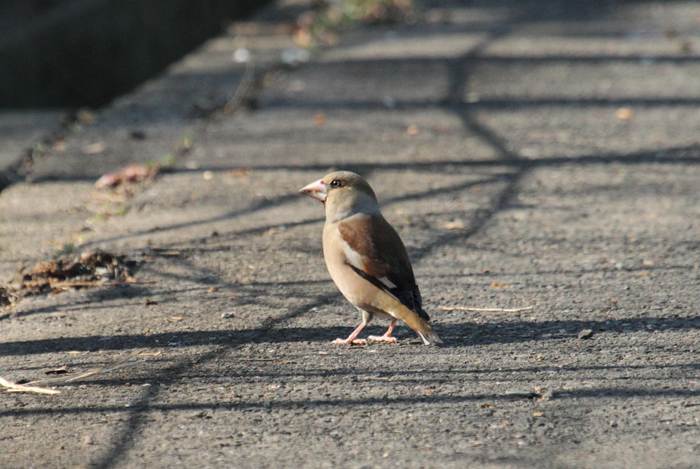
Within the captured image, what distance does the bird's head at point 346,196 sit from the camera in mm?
3635

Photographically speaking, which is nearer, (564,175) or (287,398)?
(287,398)

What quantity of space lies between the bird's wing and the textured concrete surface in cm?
29

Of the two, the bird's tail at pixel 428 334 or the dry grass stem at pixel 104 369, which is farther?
the bird's tail at pixel 428 334

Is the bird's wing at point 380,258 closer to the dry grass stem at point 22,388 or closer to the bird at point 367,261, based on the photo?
the bird at point 367,261

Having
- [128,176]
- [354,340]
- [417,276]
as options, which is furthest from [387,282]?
[128,176]

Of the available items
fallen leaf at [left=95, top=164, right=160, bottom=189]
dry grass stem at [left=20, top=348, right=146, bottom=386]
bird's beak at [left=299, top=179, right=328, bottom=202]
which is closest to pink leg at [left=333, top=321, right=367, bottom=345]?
bird's beak at [left=299, top=179, right=328, bottom=202]

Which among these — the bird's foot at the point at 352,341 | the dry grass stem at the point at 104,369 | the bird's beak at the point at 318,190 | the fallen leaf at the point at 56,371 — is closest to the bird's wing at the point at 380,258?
the bird's beak at the point at 318,190

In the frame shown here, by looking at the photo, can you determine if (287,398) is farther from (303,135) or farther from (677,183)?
(303,135)

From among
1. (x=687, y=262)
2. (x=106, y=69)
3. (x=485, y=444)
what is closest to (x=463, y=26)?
(x=106, y=69)

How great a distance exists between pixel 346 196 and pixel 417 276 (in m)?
0.87

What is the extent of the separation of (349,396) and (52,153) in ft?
13.9

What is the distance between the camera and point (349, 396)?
3150 millimetres

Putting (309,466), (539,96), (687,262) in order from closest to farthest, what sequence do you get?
(309,466), (687,262), (539,96)

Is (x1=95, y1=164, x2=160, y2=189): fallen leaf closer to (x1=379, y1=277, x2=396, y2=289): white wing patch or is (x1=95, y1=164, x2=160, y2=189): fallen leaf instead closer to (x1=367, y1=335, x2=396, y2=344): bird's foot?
(x1=367, y1=335, x2=396, y2=344): bird's foot
